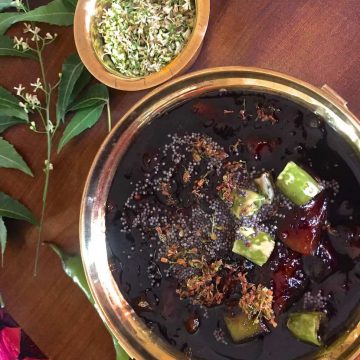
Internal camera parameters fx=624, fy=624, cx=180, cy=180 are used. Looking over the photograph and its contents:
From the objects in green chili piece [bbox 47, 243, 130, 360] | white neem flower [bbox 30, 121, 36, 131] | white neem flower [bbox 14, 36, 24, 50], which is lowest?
green chili piece [bbox 47, 243, 130, 360]

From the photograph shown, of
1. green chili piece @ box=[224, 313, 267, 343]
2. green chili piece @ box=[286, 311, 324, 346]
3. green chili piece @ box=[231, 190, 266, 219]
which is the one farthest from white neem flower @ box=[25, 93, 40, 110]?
green chili piece @ box=[286, 311, 324, 346]

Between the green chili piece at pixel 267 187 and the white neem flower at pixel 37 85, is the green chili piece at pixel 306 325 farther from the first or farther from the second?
the white neem flower at pixel 37 85

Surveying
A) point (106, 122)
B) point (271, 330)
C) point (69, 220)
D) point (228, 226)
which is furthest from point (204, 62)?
point (271, 330)

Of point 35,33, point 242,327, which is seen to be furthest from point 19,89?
point 242,327

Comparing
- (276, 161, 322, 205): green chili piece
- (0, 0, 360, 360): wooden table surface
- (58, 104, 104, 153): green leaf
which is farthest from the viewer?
(58, 104, 104, 153): green leaf

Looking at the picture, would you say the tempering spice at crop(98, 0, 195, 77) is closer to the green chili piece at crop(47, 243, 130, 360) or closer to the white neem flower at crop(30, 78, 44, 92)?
the white neem flower at crop(30, 78, 44, 92)

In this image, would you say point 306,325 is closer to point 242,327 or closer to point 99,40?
point 242,327
